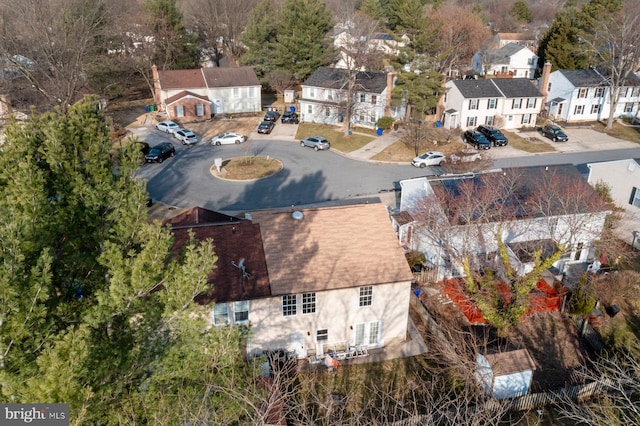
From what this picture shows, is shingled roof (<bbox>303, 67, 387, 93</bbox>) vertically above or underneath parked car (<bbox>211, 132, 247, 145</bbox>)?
above

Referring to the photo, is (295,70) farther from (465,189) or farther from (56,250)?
(56,250)

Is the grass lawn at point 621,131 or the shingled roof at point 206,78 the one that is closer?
the grass lawn at point 621,131

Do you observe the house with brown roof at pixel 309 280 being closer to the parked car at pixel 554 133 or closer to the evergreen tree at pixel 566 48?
the parked car at pixel 554 133

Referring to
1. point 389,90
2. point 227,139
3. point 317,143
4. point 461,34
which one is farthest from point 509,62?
point 227,139

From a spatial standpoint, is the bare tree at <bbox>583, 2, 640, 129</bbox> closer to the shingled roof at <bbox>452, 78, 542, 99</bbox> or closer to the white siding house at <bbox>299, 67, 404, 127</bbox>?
the shingled roof at <bbox>452, 78, 542, 99</bbox>

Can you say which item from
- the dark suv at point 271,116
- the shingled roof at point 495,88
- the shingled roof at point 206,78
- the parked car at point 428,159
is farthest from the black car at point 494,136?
the shingled roof at point 206,78

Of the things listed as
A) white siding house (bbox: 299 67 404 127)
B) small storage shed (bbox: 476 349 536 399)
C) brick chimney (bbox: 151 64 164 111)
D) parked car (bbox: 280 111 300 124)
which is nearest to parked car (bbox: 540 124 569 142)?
white siding house (bbox: 299 67 404 127)
